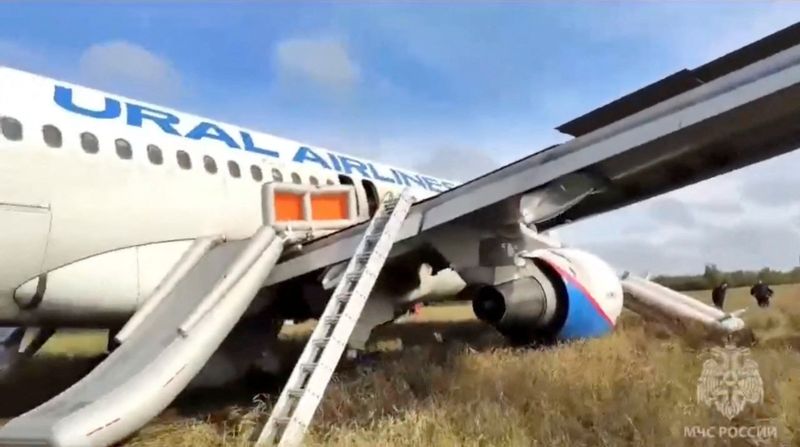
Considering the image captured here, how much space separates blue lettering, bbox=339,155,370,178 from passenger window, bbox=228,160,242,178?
2.66 metres

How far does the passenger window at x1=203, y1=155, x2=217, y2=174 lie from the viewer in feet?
29.0

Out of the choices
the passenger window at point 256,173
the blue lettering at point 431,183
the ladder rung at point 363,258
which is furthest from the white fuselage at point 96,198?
the blue lettering at point 431,183

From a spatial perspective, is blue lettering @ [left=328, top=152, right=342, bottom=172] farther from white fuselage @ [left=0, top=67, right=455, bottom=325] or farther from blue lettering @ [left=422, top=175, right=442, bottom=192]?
blue lettering @ [left=422, top=175, right=442, bottom=192]

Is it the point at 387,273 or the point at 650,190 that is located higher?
the point at 650,190

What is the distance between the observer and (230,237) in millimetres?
8727

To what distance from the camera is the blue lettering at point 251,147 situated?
32.3 ft

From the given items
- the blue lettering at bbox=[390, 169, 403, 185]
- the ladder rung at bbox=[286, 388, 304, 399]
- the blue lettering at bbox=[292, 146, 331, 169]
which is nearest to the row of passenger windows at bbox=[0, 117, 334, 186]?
the blue lettering at bbox=[292, 146, 331, 169]

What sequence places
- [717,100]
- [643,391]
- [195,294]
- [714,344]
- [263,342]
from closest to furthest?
[717,100]
[643,391]
[195,294]
[263,342]
[714,344]

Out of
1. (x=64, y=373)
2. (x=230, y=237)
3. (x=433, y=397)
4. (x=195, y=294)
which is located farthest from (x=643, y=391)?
(x=64, y=373)

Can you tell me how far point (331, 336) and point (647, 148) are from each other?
300 cm

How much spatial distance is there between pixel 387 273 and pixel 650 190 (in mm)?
2846

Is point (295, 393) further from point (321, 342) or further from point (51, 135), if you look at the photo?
point (51, 135)

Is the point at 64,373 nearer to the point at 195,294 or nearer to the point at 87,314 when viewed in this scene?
the point at 87,314

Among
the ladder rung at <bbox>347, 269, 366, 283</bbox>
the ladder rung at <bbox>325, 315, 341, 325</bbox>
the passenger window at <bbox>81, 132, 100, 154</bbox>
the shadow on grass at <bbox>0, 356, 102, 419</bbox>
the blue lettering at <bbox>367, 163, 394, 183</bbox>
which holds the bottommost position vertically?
the shadow on grass at <bbox>0, 356, 102, 419</bbox>
